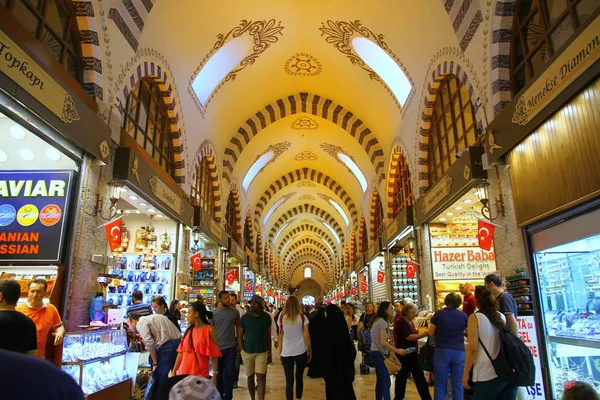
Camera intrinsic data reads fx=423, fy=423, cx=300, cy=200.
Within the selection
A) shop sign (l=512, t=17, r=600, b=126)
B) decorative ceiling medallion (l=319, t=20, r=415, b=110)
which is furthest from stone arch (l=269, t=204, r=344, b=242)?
shop sign (l=512, t=17, r=600, b=126)

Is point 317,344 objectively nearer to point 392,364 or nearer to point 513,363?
point 392,364

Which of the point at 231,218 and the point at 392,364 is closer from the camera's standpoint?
the point at 392,364

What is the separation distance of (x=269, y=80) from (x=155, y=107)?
4.23m

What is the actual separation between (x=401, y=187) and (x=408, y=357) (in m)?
7.39

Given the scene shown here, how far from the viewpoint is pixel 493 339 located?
2.66 metres

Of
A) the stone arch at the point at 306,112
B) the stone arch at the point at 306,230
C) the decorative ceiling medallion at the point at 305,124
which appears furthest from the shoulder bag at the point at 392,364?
the stone arch at the point at 306,230

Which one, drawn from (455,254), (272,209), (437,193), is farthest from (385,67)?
(272,209)

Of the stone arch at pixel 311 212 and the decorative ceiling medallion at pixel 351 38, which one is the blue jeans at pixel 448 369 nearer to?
the decorative ceiling medallion at pixel 351 38

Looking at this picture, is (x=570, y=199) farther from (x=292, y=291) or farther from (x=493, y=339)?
(x=292, y=291)

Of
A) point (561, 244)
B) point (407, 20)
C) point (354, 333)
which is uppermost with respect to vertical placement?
point (407, 20)

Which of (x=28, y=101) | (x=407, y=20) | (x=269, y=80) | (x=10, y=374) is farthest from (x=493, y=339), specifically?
(x=269, y=80)

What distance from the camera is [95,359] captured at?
12.2ft

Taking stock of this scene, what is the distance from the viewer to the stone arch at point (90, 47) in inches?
191

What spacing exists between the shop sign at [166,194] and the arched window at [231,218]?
19.3ft
